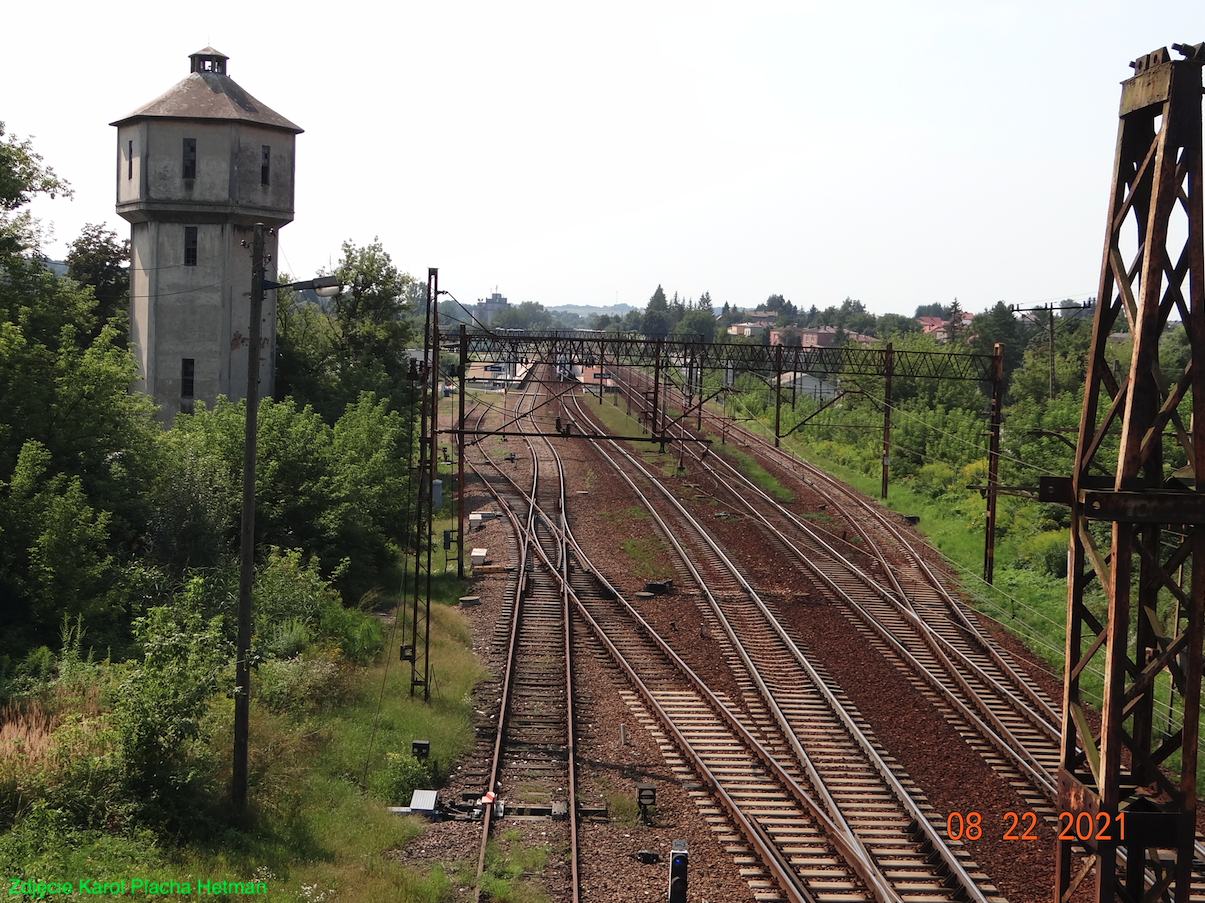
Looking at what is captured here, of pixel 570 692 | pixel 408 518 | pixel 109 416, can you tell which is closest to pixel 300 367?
pixel 408 518

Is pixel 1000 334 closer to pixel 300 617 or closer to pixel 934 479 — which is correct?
pixel 934 479

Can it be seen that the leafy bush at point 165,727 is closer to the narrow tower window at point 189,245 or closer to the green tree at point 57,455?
the green tree at point 57,455

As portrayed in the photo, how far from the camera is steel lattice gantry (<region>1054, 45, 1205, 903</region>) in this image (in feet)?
23.8

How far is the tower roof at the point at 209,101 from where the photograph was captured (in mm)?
34344

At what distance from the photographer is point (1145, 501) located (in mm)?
7285

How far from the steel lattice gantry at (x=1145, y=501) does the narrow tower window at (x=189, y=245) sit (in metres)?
32.4

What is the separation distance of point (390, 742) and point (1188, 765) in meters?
11.3

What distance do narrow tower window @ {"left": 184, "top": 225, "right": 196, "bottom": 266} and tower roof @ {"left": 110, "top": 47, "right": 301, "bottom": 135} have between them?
361 cm

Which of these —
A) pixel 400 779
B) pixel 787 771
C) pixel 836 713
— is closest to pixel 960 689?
pixel 836 713

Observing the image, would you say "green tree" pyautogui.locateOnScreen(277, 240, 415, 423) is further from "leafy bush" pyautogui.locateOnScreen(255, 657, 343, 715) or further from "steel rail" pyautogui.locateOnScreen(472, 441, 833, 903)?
"leafy bush" pyautogui.locateOnScreen(255, 657, 343, 715)

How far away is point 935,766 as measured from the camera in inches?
594

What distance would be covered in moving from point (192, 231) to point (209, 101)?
4.39 m

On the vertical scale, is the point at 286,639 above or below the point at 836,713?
above

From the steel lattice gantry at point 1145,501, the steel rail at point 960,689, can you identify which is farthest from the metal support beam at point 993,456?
the steel lattice gantry at point 1145,501
